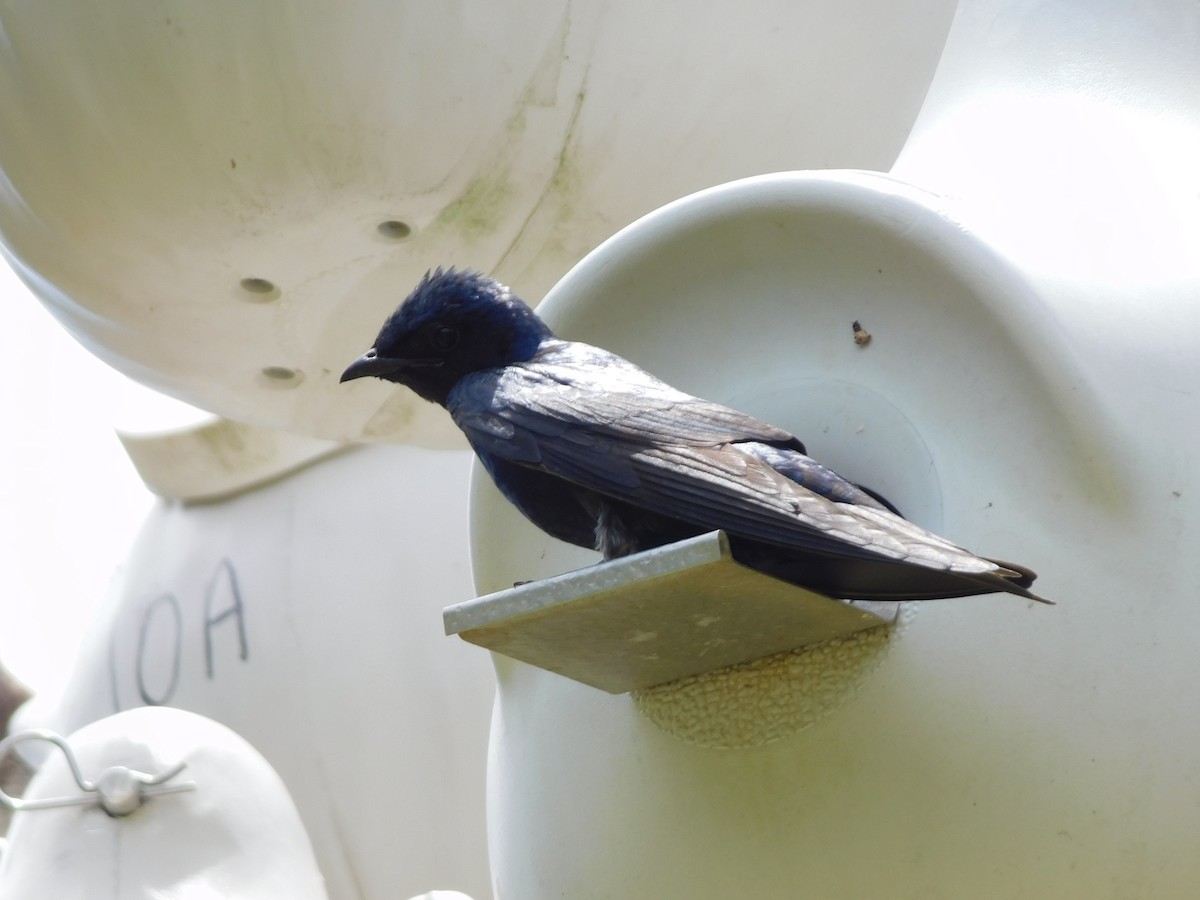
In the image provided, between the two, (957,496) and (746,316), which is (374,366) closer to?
(746,316)

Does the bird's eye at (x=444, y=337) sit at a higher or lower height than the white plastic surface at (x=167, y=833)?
higher

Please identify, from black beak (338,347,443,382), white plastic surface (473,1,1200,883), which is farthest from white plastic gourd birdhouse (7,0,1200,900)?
black beak (338,347,443,382)

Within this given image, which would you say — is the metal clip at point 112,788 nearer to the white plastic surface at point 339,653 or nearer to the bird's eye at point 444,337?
the white plastic surface at point 339,653

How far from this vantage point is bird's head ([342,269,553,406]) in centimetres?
123

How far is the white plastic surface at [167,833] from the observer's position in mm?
1888

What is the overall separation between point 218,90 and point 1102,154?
3.18 ft

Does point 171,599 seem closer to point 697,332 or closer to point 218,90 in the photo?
point 218,90

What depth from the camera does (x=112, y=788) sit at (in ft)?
6.36

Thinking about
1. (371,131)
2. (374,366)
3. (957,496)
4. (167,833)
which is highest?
(371,131)

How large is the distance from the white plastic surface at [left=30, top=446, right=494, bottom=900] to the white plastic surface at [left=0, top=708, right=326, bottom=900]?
0.50 meters

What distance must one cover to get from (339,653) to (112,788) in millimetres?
764

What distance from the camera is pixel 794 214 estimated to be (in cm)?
130

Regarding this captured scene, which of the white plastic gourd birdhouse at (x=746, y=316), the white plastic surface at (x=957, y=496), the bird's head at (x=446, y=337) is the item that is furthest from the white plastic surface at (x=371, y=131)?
the bird's head at (x=446, y=337)

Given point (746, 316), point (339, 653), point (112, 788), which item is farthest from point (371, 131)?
point (339, 653)
